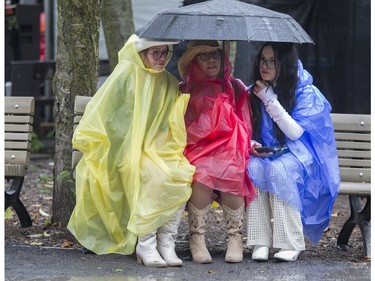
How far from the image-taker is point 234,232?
5730 mm

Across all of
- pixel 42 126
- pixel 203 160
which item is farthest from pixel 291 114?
pixel 42 126

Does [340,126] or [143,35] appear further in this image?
[340,126]

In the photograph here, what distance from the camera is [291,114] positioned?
5.83m

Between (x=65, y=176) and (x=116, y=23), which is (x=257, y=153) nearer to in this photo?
(x=65, y=176)

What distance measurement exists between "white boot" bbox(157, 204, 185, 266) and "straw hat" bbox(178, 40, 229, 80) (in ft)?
2.86

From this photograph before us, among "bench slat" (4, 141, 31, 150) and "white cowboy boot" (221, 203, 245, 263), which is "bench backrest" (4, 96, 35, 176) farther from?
"white cowboy boot" (221, 203, 245, 263)

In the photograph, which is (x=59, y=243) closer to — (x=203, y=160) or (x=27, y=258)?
(x=27, y=258)

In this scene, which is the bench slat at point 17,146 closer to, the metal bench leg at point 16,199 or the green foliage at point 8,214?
the metal bench leg at point 16,199

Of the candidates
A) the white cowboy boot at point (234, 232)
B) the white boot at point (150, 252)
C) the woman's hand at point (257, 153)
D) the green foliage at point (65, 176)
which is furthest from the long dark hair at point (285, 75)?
the green foliage at point (65, 176)

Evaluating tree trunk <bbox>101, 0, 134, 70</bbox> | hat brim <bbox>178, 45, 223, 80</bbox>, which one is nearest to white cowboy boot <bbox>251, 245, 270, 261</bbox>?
hat brim <bbox>178, 45, 223, 80</bbox>

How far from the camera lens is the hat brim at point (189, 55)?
582cm

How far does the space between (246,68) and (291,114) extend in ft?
8.58

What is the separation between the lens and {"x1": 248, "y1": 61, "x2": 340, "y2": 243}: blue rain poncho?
5.70 meters

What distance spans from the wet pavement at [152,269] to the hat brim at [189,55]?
1102mm
